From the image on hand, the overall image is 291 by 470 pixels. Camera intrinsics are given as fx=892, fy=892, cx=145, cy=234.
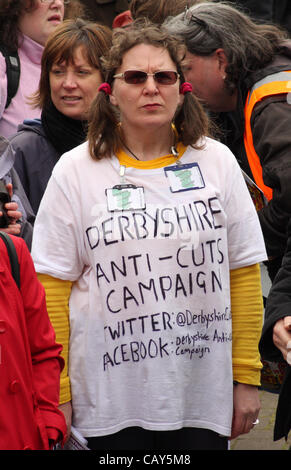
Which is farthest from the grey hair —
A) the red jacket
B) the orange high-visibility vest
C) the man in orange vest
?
the red jacket

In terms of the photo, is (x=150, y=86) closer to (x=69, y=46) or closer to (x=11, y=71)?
(x=69, y=46)

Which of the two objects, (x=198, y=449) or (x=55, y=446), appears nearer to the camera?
(x=55, y=446)

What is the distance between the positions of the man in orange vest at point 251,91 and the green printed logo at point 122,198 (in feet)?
2.04

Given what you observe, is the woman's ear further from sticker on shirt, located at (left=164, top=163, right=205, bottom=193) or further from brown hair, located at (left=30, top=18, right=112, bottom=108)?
brown hair, located at (left=30, top=18, right=112, bottom=108)

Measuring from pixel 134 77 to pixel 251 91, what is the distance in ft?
2.54

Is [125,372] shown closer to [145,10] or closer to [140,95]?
[140,95]

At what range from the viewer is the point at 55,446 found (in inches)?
113

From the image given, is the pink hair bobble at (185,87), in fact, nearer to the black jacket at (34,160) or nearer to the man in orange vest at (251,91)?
the man in orange vest at (251,91)

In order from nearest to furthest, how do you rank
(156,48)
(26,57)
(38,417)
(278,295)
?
(38,417) → (278,295) → (156,48) → (26,57)

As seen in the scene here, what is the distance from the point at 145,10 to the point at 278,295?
2.35m

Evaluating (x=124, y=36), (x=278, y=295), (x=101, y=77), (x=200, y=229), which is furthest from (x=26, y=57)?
(x=278, y=295)

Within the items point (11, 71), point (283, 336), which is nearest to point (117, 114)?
point (283, 336)

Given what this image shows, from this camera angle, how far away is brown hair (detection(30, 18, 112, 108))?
411cm

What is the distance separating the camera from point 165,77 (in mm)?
3184
